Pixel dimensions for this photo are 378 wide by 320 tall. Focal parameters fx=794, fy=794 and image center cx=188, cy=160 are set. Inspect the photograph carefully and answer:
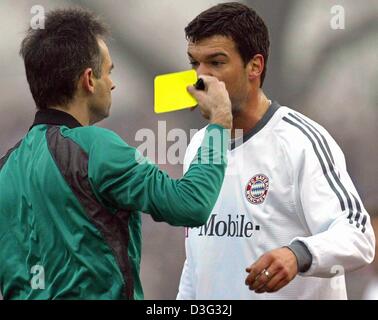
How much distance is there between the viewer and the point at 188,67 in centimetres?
362

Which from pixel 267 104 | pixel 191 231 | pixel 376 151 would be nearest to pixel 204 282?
pixel 191 231

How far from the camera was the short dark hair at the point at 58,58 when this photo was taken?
1959mm

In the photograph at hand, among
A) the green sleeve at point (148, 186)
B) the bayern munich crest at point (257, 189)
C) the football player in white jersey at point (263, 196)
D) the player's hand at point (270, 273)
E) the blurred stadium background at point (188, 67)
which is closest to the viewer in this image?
the green sleeve at point (148, 186)

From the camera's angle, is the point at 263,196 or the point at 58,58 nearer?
the point at 58,58

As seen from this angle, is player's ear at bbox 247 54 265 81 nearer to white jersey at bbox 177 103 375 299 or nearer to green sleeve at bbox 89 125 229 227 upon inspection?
white jersey at bbox 177 103 375 299

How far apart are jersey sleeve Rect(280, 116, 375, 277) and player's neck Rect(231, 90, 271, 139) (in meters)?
0.17

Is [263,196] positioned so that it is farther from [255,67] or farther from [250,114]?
[255,67]

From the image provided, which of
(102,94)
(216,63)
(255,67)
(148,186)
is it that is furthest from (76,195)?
(255,67)

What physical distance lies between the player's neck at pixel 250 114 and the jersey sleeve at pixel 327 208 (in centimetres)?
17

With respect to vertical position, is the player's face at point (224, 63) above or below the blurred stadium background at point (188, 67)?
below

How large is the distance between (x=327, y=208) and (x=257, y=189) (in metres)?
0.28

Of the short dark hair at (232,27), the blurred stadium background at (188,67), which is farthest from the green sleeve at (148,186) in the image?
the blurred stadium background at (188,67)

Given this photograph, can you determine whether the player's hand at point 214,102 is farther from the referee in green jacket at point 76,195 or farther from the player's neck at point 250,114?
the player's neck at point 250,114

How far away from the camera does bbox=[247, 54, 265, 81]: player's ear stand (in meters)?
2.62
